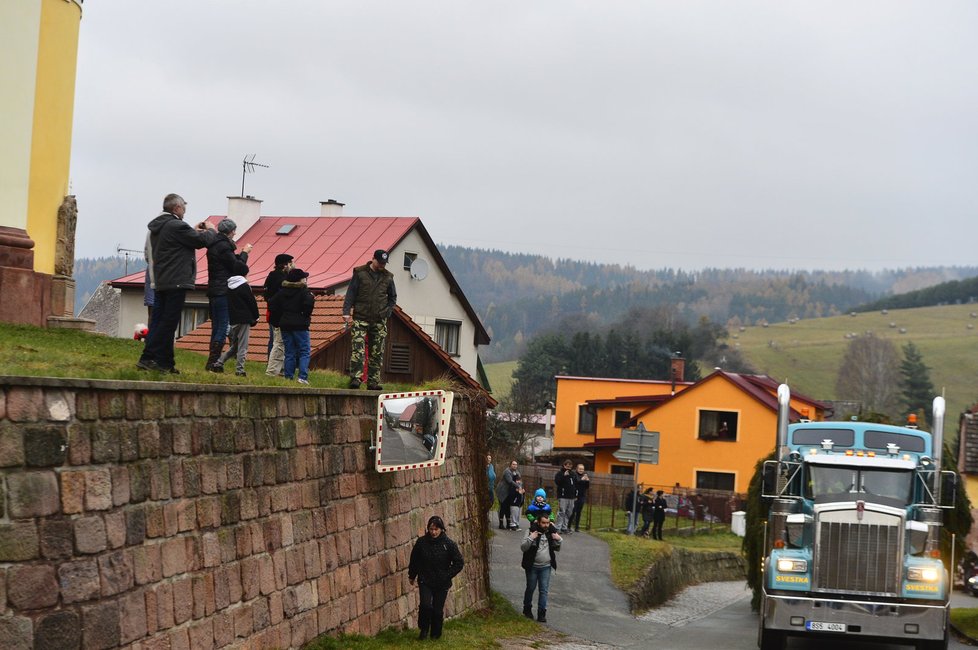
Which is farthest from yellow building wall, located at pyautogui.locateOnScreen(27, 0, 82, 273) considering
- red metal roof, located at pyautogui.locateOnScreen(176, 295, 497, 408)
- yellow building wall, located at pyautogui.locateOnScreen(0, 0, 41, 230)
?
red metal roof, located at pyautogui.locateOnScreen(176, 295, 497, 408)

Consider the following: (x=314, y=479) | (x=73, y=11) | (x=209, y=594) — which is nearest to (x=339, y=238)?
(x=73, y=11)

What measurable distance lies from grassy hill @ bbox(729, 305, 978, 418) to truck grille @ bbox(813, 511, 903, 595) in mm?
122824

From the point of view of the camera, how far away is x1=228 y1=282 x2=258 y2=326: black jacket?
51.2ft

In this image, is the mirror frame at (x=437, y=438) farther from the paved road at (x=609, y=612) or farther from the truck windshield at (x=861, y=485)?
the truck windshield at (x=861, y=485)

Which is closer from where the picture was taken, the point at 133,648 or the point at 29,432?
the point at 29,432

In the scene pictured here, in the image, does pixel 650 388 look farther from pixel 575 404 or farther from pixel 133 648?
pixel 133 648

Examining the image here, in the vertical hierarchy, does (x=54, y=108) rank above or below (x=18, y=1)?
below

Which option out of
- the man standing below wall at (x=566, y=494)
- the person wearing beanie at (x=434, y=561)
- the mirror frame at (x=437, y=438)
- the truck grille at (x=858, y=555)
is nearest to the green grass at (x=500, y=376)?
the man standing below wall at (x=566, y=494)

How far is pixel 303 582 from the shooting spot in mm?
14188

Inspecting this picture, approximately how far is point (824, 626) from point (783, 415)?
129 inches

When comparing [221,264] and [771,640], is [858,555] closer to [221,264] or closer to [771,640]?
[771,640]

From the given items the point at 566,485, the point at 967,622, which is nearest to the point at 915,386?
the point at 566,485

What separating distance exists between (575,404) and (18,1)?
58.7 metres

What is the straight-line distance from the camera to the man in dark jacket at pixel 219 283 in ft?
48.0
